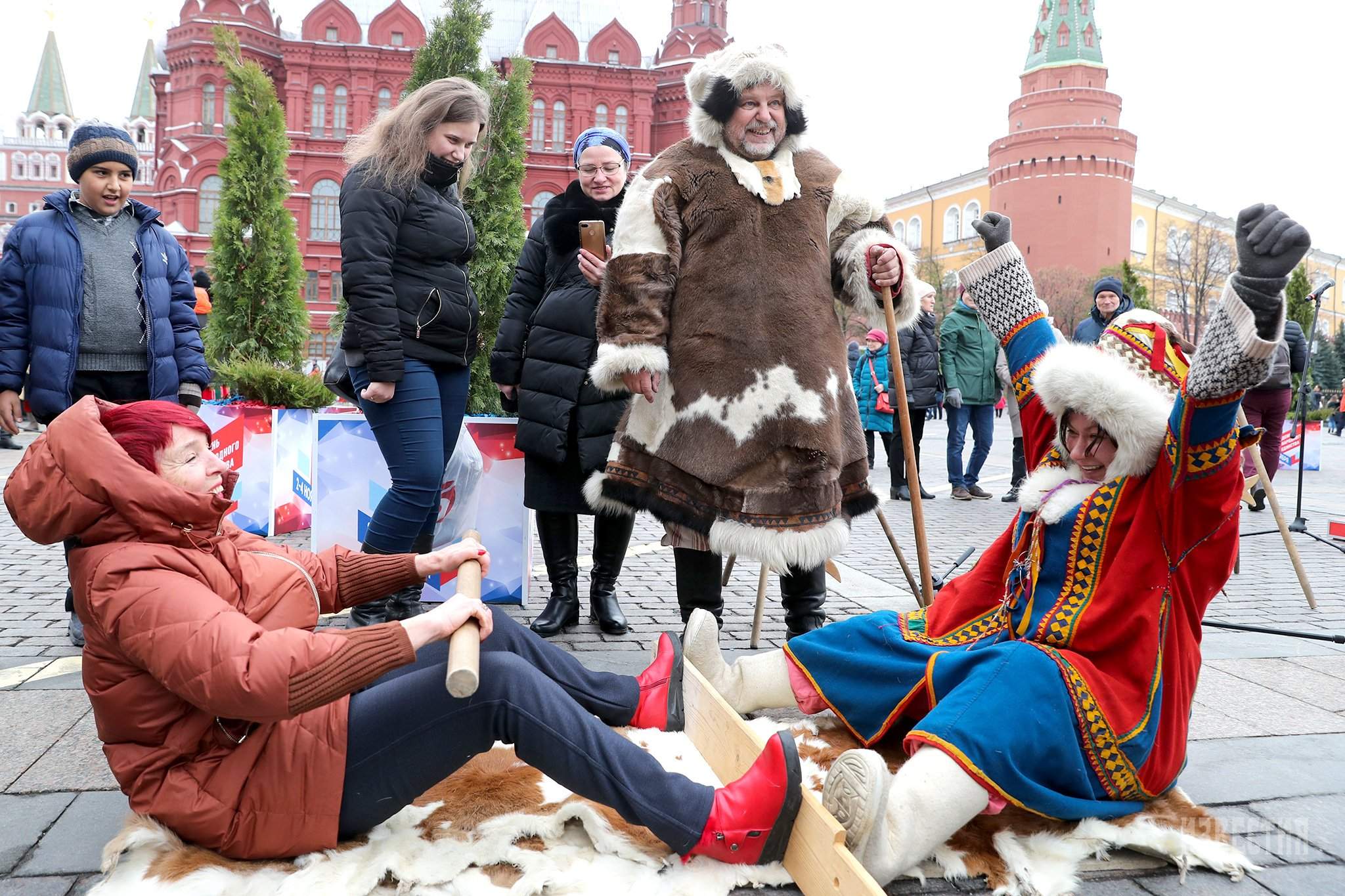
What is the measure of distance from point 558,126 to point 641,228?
140 ft

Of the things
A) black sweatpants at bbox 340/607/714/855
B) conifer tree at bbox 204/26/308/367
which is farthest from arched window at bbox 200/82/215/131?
black sweatpants at bbox 340/607/714/855

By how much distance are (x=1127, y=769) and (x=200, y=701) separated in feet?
7.08

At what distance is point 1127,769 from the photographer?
8.11 ft

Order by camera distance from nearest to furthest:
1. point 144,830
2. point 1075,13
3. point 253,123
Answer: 1. point 144,830
2. point 253,123
3. point 1075,13

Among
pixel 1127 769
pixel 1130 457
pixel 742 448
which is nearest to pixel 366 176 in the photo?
pixel 742 448

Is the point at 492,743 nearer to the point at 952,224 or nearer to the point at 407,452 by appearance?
the point at 407,452

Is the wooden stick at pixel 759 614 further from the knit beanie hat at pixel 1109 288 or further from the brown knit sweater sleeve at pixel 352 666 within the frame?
the knit beanie hat at pixel 1109 288

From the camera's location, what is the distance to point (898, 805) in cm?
226

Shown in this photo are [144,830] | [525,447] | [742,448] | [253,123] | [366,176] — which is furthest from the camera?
[253,123]

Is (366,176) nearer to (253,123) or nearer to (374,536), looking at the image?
(374,536)

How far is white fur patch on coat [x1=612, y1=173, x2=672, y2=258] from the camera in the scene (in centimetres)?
345

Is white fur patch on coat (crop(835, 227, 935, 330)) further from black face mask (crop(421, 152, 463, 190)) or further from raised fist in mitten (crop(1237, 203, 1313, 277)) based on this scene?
black face mask (crop(421, 152, 463, 190))

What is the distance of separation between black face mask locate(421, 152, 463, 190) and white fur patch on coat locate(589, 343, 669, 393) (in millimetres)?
1396

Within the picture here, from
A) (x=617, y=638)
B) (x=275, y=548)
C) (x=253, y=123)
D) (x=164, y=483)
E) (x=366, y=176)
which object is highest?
(x=253, y=123)
